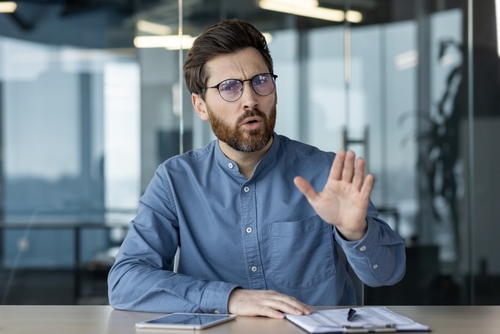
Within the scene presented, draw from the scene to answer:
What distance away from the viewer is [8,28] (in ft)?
13.4

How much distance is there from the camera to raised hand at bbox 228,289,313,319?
1.56 metres

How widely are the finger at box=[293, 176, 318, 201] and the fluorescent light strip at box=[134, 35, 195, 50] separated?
8.54 ft

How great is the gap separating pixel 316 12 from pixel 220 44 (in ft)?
7.11

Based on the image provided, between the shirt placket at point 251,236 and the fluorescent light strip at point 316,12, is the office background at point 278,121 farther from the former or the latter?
the shirt placket at point 251,236

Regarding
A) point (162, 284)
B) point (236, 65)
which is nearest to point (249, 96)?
point (236, 65)

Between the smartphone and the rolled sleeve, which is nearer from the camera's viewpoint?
the smartphone

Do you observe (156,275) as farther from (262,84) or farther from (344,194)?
(262,84)

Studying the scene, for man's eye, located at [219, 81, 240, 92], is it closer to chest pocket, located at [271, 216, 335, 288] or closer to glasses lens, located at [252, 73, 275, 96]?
glasses lens, located at [252, 73, 275, 96]

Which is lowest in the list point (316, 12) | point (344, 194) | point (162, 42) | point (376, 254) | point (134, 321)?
point (134, 321)

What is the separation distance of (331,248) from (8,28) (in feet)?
9.32

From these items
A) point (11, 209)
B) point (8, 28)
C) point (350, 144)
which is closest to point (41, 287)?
point (11, 209)

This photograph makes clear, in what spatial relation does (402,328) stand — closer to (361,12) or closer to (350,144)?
(350,144)

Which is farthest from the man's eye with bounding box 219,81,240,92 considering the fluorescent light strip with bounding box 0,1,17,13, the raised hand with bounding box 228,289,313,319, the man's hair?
the fluorescent light strip with bounding box 0,1,17,13

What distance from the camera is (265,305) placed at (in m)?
1.58
